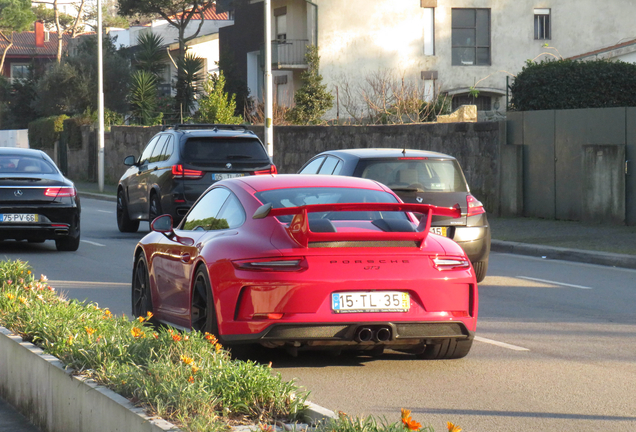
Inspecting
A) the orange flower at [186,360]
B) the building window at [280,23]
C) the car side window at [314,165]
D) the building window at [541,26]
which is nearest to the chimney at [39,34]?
the building window at [280,23]

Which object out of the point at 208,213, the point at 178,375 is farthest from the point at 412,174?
the point at 178,375

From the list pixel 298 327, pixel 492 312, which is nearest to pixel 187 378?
pixel 298 327

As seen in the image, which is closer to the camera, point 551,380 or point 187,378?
point 187,378

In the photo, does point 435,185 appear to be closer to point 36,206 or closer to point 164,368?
point 36,206

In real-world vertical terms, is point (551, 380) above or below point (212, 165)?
below

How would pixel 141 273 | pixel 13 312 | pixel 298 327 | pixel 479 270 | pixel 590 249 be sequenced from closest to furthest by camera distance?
1. pixel 298 327
2. pixel 13 312
3. pixel 141 273
4. pixel 479 270
5. pixel 590 249

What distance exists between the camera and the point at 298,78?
4412cm

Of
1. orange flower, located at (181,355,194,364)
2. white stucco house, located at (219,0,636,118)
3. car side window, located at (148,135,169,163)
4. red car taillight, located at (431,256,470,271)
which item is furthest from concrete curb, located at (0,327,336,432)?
white stucco house, located at (219,0,636,118)

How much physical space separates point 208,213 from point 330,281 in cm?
176

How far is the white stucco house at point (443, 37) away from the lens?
42188 millimetres

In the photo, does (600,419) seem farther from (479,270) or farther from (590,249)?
(590,249)

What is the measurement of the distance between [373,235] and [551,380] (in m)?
1.51

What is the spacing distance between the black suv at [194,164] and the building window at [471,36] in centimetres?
2649

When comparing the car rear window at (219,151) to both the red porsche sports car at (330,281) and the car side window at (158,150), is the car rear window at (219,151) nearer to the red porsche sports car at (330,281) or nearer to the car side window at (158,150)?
the car side window at (158,150)
